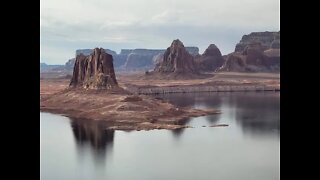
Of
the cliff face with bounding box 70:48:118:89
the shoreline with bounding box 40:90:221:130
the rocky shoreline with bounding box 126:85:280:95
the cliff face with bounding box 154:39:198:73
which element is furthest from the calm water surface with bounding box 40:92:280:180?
the cliff face with bounding box 154:39:198:73

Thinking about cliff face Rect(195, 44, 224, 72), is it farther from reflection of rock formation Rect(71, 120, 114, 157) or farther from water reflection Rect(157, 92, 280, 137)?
reflection of rock formation Rect(71, 120, 114, 157)

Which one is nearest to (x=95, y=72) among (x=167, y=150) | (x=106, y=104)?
(x=106, y=104)

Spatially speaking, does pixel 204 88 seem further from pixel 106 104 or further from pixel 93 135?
pixel 93 135

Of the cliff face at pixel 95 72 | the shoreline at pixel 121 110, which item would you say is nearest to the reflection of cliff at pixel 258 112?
the shoreline at pixel 121 110

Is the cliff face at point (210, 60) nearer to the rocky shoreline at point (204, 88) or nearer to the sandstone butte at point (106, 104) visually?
the rocky shoreline at point (204, 88)

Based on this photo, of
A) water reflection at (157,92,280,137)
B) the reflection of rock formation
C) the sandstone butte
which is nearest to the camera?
the reflection of rock formation
